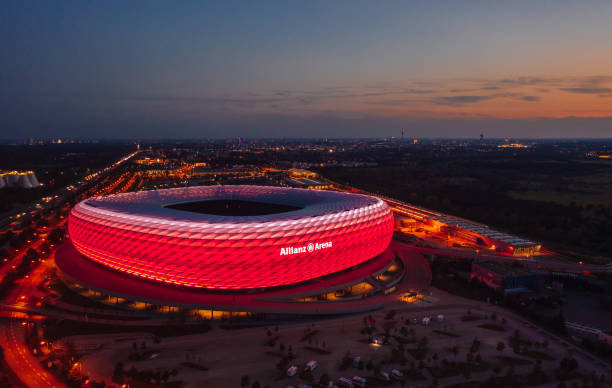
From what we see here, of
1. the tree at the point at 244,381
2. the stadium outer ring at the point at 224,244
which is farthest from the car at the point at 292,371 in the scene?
the stadium outer ring at the point at 224,244

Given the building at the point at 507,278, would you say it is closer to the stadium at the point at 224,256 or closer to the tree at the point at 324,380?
the stadium at the point at 224,256

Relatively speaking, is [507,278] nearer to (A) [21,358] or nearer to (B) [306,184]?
(A) [21,358]

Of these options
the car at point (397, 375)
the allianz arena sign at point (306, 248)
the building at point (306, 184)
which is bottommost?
the car at point (397, 375)

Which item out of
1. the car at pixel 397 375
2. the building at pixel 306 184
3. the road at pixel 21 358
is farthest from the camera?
the building at pixel 306 184

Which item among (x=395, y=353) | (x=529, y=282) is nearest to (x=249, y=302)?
(x=395, y=353)

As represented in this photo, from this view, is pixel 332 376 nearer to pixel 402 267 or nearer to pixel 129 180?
pixel 402 267

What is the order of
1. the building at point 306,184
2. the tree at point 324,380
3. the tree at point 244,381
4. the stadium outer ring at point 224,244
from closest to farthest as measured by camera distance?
the tree at point 244,381, the tree at point 324,380, the stadium outer ring at point 224,244, the building at point 306,184

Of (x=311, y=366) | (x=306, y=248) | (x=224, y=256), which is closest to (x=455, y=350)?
(x=311, y=366)
